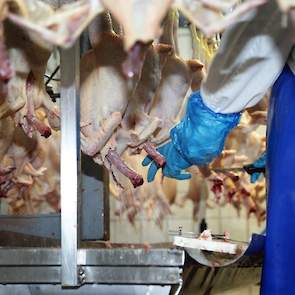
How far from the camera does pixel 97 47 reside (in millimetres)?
2562

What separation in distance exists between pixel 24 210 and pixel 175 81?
6.97 feet

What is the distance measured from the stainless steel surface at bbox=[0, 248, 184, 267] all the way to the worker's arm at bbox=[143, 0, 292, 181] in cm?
46

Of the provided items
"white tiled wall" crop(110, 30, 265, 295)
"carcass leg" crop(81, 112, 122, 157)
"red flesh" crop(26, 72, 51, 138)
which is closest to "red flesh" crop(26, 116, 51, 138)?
"red flesh" crop(26, 72, 51, 138)

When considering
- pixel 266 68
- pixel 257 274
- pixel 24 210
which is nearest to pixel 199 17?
pixel 266 68

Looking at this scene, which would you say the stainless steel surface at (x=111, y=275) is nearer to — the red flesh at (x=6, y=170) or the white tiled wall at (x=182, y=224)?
the red flesh at (x=6, y=170)

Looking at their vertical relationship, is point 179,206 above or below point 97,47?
below

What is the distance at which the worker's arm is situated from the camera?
1971 millimetres

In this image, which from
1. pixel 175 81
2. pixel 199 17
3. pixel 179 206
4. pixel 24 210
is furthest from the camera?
pixel 179 206

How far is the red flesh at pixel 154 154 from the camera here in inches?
108

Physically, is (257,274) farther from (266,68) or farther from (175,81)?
(266,68)

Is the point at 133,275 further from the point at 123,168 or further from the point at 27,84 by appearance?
the point at 27,84

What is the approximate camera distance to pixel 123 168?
268cm

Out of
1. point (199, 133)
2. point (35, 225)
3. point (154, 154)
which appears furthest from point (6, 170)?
point (199, 133)

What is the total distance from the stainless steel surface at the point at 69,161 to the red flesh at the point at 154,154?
25.7 inches
